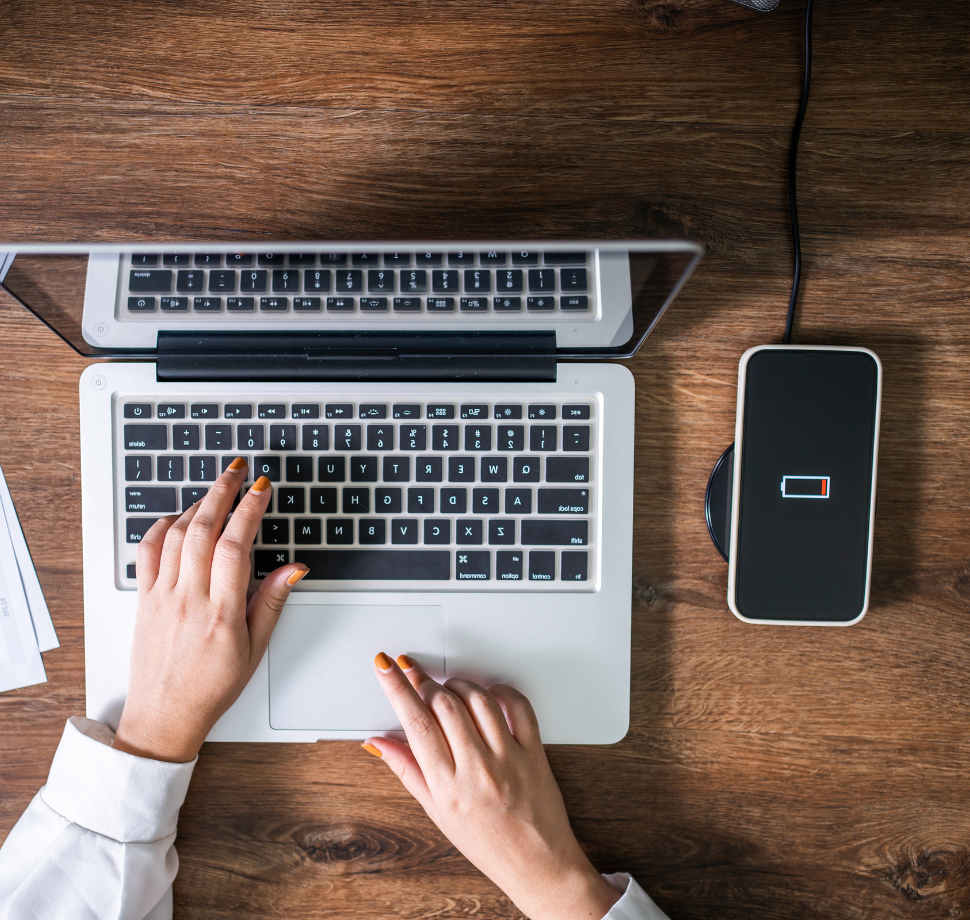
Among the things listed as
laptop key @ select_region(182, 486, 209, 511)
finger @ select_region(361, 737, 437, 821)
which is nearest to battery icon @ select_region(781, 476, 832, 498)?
finger @ select_region(361, 737, 437, 821)

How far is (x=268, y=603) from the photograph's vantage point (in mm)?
659

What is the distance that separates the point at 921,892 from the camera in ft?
2.36

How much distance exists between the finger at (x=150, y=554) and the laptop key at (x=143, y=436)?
0.25ft

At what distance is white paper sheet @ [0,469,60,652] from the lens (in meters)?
0.72

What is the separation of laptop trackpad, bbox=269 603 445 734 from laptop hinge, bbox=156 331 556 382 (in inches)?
9.3

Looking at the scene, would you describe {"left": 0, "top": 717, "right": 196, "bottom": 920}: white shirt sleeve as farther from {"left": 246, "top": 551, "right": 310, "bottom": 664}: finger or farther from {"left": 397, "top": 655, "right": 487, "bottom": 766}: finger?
{"left": 397, "top": 655, "right": 487, "bottom": 766}: finger

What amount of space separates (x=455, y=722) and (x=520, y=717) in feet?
0.21

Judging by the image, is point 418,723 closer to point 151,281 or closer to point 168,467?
point 168,467

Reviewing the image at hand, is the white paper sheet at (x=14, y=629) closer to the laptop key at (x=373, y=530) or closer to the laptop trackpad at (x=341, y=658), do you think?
the laptop trackpad at (x=341, y=658)

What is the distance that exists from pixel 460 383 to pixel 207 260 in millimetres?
262

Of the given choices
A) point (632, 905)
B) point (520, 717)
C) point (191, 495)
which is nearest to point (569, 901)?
point (632, 905)

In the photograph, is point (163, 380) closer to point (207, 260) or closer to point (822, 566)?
point (207, 260)

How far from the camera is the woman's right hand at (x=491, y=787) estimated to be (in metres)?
0.65

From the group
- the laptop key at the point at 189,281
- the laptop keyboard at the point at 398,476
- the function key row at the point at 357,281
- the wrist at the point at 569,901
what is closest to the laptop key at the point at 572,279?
the function key row at the point at 357,281
